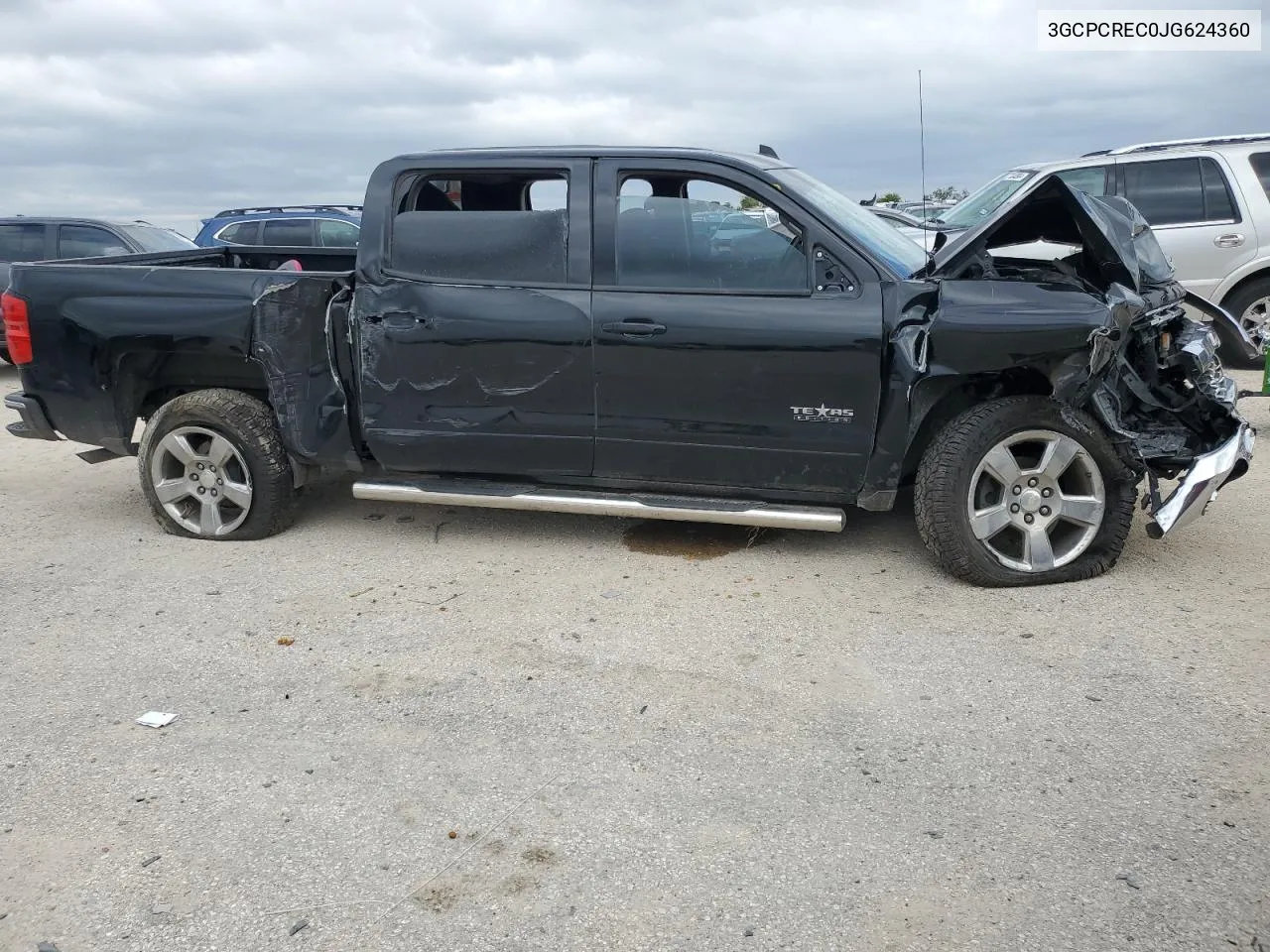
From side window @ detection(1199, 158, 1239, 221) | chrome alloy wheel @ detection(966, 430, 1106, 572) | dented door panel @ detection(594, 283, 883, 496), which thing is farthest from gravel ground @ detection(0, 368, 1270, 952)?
side window @ detection(1199, 158, 1239, 221)

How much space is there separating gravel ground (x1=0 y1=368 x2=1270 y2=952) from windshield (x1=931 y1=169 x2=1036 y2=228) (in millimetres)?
5294

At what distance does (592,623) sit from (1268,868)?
2.45 meters

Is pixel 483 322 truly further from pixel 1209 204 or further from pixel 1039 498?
pixel 1209 204

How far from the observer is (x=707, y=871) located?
279 cm

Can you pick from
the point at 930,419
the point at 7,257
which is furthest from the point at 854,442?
the point at 7,257

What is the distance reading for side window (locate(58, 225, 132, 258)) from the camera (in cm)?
1104

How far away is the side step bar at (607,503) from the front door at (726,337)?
0.10 meters

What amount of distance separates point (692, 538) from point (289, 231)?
10322mm

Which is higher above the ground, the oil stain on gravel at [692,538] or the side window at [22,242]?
the side window at [22,242]

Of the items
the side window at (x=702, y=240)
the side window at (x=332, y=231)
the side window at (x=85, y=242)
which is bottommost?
the side window at (x=702, y=240)

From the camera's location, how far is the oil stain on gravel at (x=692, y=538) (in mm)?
5211

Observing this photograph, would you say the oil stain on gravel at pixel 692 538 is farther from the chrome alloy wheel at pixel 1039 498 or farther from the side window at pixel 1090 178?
the side window at pixel 1090 178

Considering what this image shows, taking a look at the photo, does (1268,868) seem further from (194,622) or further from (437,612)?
(194,622)

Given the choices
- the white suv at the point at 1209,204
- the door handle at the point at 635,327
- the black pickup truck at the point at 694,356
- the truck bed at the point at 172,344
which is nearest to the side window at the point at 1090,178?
the white suv at the point at 1209,204
